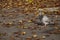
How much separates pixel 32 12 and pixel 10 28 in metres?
3.19

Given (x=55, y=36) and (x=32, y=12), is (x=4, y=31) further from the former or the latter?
(x=32, y=12)

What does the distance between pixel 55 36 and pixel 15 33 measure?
162 centimetres

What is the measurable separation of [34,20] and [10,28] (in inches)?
53.9

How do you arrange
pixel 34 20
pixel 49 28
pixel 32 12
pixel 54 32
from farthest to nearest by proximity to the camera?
1. pixel 32 12
2. pixel 34 20
3. pixel 49 28
4. pixel 54 32

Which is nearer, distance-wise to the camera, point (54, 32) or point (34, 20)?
point (54, 32)

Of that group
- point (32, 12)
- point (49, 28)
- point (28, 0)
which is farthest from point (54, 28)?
point (28, 0)

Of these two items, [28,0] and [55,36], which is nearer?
[55,36]

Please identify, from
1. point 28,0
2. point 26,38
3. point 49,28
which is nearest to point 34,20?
point 49,28

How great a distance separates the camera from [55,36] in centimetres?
786

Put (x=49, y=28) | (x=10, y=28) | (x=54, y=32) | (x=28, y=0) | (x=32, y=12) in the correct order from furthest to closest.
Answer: (x=28, y=0)
(x=32, y=12)
(x=10, y=28)
(x=49, y=28)
(x=54, y=32)

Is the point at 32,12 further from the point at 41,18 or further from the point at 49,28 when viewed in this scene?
the point at 49,28

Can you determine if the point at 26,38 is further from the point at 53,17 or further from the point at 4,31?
the point at 53,17

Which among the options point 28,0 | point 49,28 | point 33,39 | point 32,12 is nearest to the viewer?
point 33,39

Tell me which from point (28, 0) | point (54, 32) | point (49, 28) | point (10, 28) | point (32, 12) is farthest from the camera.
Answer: point (28, 0)
